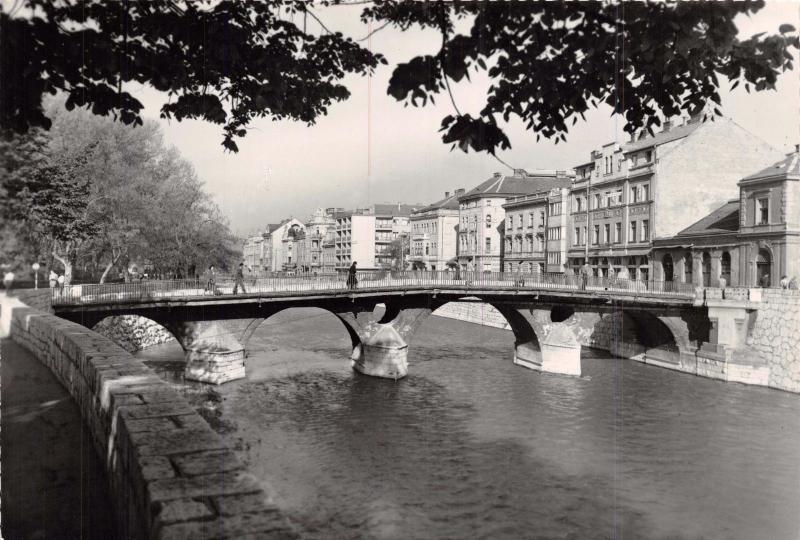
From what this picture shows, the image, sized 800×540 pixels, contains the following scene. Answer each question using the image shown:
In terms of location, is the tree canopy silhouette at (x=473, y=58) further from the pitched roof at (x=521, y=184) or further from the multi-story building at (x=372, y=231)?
the multi-story building at (x=372, y=231)

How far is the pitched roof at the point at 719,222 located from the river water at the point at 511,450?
10403mm

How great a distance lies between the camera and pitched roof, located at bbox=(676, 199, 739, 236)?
39.4 meters

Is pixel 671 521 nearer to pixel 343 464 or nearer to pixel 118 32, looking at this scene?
pixel 343 464

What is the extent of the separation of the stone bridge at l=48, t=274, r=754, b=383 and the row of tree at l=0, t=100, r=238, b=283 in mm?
4560

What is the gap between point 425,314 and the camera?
37219 mm

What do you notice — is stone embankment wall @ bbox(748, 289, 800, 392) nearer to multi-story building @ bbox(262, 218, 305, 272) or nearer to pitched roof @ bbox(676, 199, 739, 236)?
pitched roof @ bbox(676, 199, 739, 236)

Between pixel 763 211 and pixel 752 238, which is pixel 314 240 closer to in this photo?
pixel 752 238

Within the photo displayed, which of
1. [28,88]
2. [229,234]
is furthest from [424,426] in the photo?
[229,234]

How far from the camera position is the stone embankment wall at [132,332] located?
1350 inches

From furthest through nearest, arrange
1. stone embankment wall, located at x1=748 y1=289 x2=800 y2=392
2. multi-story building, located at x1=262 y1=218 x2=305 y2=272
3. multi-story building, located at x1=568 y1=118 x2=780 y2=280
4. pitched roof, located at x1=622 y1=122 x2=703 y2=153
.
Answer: multi-story building, located at x1=262 y1=218 x2=305 y2=272
pitched roof, located at x1=622 y1=122 x2=703 y2=153
multi-story building, located at x1=568 y1=118 x2=780 y2=280
stone embankment wall, located at x1=748 y1=289 x2=800 y2=392

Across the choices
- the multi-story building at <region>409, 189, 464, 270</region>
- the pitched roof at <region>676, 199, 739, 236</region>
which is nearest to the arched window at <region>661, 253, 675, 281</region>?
the pitched roof at <region>676, 199, 739, 236</region>

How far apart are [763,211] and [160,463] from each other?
3793 centimetres

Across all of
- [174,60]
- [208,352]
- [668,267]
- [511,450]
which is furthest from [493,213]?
[174,60]

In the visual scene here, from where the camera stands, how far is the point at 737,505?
17.4 m
